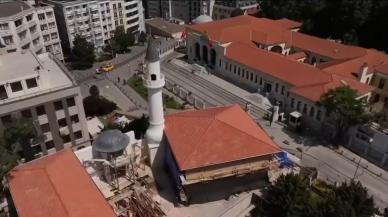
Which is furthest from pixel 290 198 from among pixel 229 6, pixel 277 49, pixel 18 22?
pixel 229 6

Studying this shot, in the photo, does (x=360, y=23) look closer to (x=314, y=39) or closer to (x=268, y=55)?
(x=314, y=39)

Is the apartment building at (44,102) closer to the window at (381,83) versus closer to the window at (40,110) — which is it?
the window at (40,110)

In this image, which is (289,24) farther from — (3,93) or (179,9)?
(3,93)

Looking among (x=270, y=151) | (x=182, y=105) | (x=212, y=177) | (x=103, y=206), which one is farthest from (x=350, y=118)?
(x=103, y=206)

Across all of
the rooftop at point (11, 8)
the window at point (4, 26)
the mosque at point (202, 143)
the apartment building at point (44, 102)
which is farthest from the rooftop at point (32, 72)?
the rooftop at point (11, 8)

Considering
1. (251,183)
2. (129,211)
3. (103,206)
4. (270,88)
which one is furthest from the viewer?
(270,88)

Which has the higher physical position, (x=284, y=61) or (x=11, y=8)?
(x=11, y=8)

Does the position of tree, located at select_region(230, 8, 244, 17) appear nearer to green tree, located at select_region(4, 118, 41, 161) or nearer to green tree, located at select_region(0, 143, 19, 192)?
green tree, located at select_region(4, 118, 41, 161)
